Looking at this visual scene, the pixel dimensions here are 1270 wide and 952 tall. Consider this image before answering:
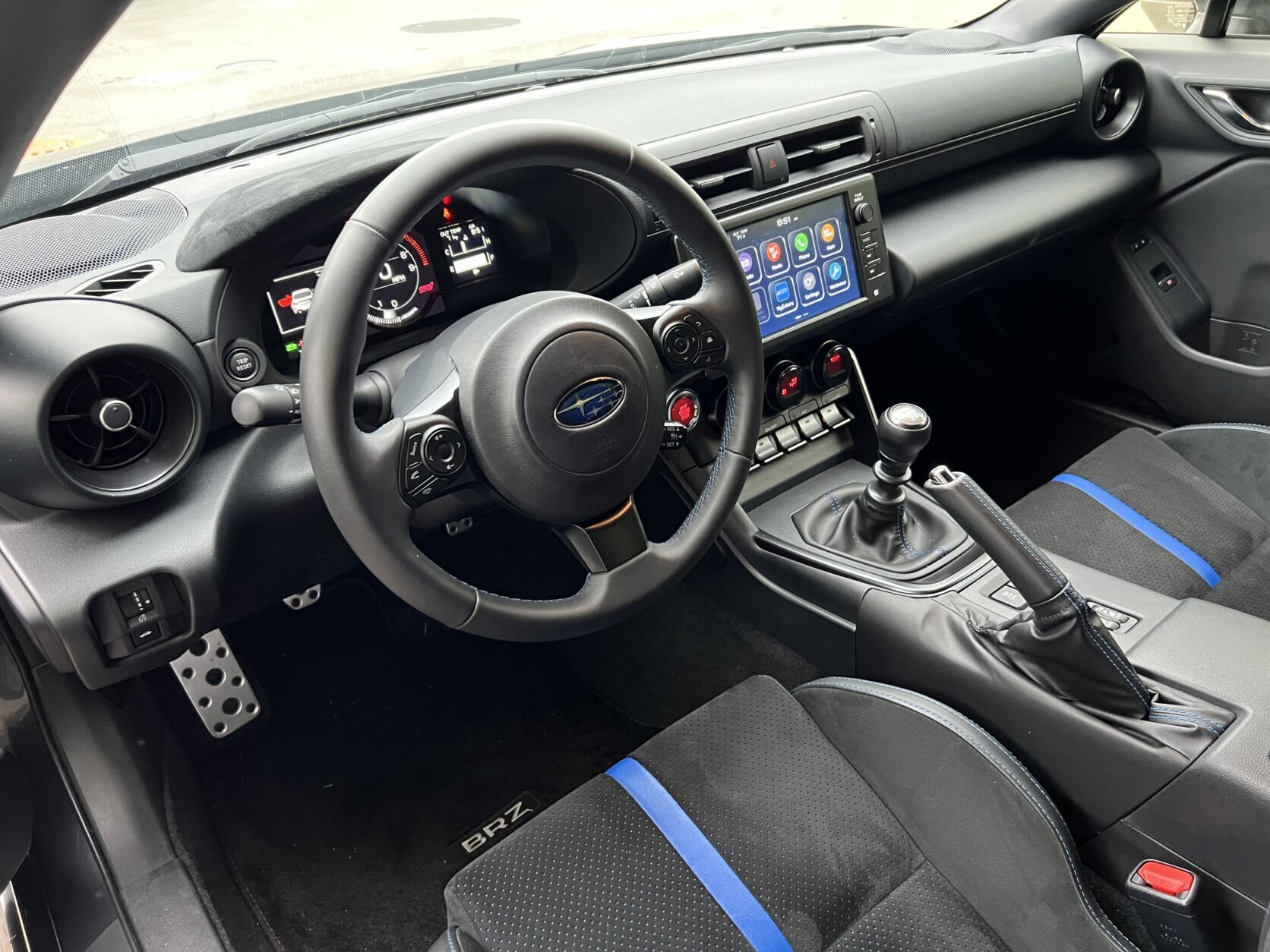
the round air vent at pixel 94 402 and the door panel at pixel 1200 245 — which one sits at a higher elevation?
the round air vent at pixel 94 402

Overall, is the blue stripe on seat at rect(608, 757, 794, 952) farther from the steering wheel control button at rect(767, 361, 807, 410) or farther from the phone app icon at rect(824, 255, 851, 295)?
the phone app icon at rect(824, 255, 851, 295)

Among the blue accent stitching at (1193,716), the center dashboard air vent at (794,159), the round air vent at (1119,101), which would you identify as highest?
the center dashboard air vent at (794,159)

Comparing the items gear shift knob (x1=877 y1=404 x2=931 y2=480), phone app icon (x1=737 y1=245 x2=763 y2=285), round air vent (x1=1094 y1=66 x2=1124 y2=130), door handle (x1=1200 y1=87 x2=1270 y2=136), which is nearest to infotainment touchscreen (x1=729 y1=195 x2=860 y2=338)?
phone app icon (x1=737 y1=245 x2=763 y2=285)

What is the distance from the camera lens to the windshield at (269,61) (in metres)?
1.24

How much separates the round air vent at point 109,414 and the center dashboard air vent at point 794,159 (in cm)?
82

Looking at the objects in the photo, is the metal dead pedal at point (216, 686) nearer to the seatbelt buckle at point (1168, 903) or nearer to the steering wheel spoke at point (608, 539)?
the steering wheel spoke at point (608, 539)

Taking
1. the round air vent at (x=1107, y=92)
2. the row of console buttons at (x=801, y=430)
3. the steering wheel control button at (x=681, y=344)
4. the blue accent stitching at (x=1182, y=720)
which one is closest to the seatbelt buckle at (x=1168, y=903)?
the blue accent stitching at (x=1182, y=720)

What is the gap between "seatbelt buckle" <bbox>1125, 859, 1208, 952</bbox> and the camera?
3.28 ft

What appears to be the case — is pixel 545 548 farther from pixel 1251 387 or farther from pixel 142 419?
pixel 1251 387

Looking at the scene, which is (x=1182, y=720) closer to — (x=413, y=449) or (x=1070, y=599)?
(x=1070, y=599)

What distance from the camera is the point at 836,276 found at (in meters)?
1.69

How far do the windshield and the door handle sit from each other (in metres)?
1.10

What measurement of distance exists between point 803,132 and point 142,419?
1.12 m

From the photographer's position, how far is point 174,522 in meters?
1.15
